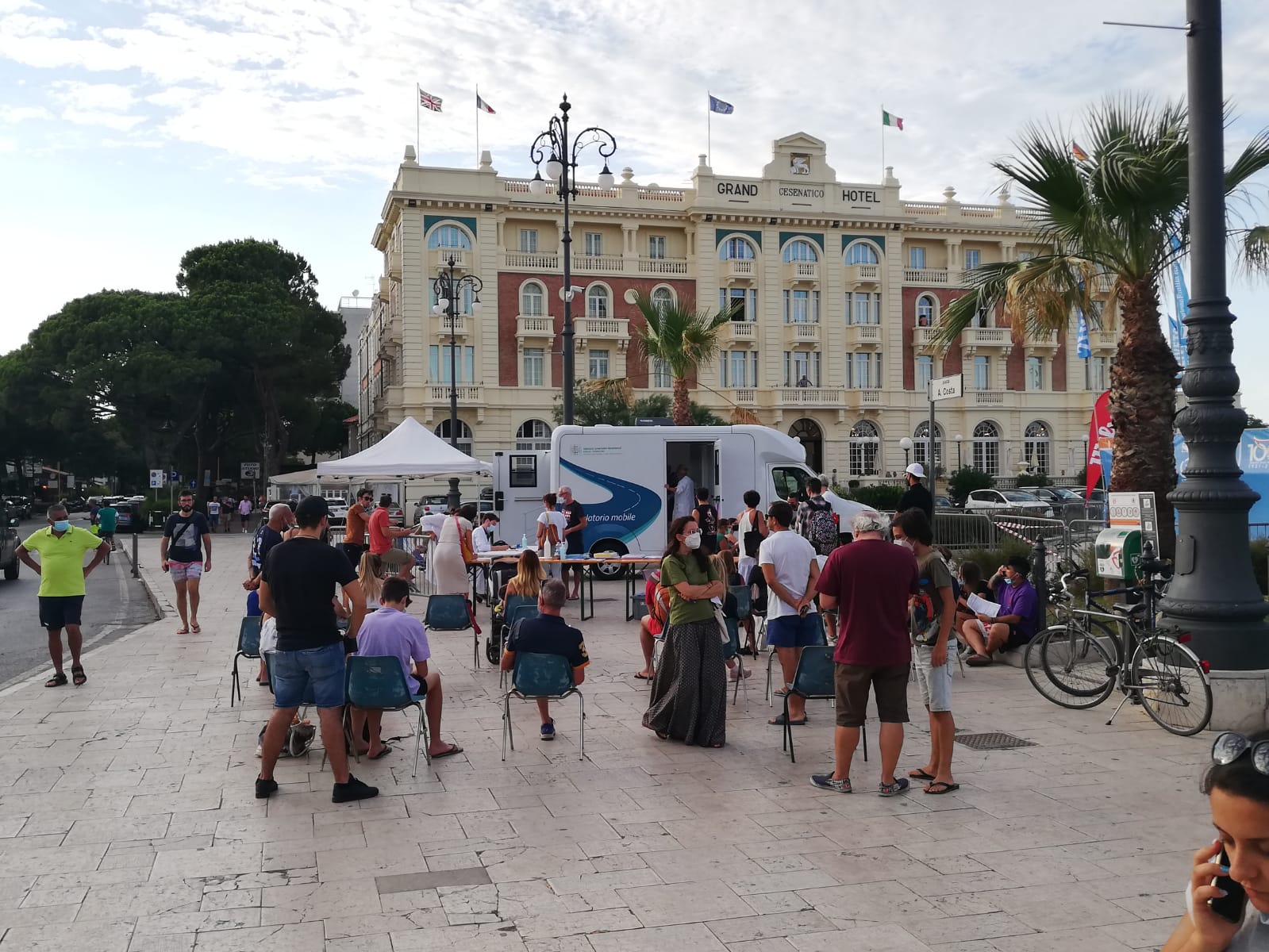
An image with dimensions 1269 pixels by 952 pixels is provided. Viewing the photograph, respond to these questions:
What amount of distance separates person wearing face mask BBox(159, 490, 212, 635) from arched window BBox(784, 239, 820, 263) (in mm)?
39540

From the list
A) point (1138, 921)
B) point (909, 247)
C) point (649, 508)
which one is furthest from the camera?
point (909, 247)

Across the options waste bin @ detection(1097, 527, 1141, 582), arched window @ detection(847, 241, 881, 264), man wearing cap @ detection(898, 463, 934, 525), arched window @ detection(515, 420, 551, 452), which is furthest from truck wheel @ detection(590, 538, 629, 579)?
arched window @ detection(847, 241, 881, 264)

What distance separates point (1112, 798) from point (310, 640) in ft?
15.8

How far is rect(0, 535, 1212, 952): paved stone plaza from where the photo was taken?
15.0ft

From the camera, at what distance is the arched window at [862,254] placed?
5094 cm

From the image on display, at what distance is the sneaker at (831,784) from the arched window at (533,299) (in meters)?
41.9

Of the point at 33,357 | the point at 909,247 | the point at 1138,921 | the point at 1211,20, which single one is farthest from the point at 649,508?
the point at 33,357

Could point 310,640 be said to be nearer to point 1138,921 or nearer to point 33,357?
point 1138,921

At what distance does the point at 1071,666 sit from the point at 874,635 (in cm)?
326

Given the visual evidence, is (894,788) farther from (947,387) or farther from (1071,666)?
(947,387)

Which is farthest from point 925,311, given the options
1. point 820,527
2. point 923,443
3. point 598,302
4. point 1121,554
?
point 1121,554

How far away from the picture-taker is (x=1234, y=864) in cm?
196

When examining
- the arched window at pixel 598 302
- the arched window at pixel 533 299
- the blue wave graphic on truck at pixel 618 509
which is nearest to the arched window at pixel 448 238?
the arched window at pixel 533 299

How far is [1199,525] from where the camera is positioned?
26.2 ft
